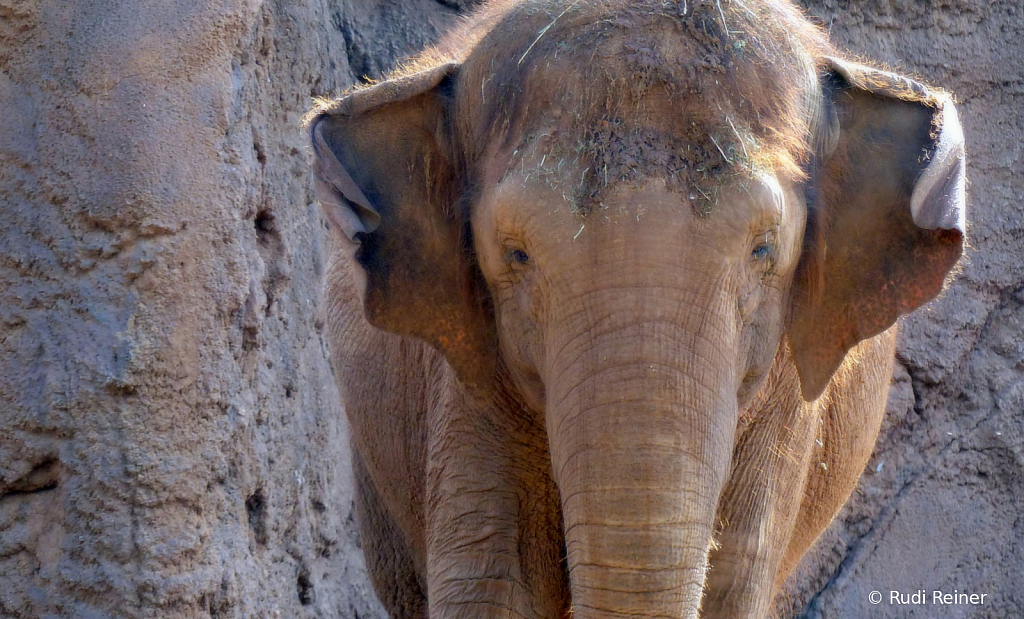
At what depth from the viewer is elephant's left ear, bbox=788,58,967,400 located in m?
3.25

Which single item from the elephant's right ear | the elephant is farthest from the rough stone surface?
the elephant's right ear

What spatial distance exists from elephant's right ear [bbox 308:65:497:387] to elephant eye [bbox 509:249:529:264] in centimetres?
33

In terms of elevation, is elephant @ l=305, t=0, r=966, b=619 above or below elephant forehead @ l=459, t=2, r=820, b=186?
below

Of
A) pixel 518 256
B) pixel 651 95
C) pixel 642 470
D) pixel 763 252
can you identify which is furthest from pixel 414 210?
pixel 642 470

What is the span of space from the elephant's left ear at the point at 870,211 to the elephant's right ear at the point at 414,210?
0.82 meters

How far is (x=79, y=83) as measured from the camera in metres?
4.16

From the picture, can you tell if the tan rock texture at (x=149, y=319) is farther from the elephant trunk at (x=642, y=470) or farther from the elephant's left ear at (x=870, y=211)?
the elephant's left ear at (x=870, y=211)

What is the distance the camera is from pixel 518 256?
119 inches

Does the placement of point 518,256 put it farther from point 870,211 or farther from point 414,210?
point 870,211

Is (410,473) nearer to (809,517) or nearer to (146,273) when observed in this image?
(146,273)

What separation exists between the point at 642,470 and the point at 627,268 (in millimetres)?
406

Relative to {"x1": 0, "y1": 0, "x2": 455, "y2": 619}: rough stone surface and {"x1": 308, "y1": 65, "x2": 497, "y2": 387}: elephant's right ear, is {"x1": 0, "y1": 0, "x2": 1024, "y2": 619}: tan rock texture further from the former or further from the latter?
{"x1": 308, "y1": 65, "x2": 497, "y2": 387}: elephant's right ear

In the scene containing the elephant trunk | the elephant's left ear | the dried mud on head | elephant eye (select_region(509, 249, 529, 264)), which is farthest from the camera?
→ the elephant's left ear

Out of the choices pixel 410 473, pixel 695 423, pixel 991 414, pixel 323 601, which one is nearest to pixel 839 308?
pixel 695 423
